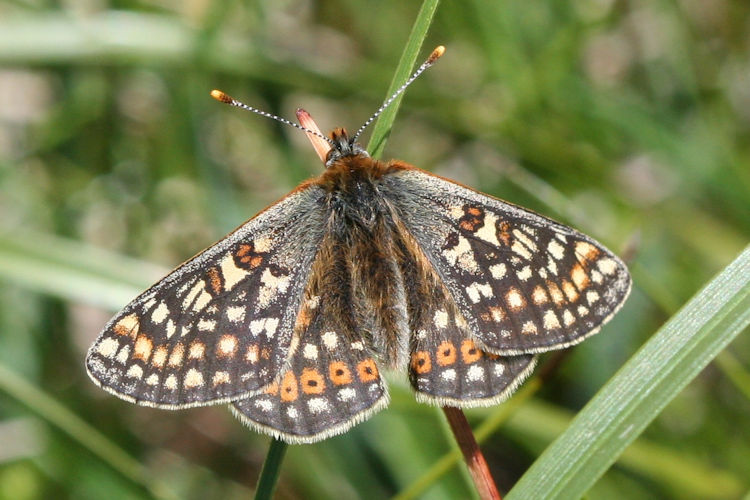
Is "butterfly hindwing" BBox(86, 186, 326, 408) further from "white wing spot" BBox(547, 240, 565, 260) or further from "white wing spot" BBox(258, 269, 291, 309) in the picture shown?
"white wing spot" BBox(547, 240, 565, 260)

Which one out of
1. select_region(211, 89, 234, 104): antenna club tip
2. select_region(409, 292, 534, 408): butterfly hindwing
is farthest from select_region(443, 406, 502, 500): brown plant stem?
select_region(211, 89, 234, 104): antenna club tip

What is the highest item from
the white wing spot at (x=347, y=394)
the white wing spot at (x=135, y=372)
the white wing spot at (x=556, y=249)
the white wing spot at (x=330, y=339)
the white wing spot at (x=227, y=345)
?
the white wing spot at (x=556, y=249)

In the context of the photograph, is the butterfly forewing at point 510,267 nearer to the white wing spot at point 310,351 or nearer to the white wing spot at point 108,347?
the white wing spot at point 310,351

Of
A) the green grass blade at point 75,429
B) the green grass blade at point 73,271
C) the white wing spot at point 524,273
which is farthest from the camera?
the green grass blade at point 73,271

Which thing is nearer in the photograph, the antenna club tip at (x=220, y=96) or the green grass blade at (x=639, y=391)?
the green grass blade at (x=639, y=391)

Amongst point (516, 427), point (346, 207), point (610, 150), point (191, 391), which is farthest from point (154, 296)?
point (610, 150)

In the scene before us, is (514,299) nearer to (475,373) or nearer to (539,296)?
(539,296)

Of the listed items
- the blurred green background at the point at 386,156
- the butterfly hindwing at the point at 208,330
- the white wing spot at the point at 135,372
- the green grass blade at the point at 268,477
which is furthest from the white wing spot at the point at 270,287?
the blurred green background at the point at 386,156
